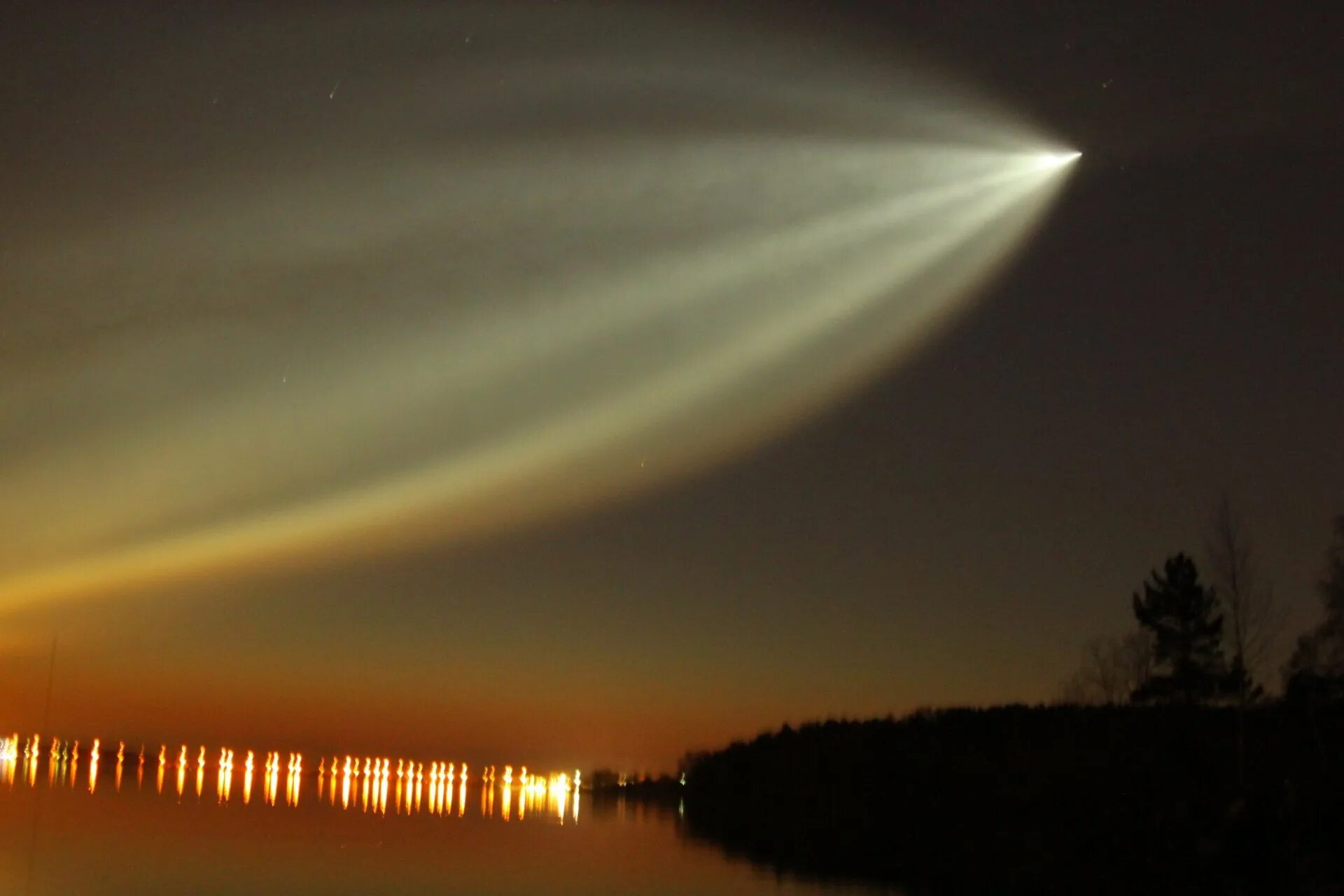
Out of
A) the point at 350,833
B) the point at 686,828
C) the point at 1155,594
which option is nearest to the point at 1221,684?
the point at 1155,594

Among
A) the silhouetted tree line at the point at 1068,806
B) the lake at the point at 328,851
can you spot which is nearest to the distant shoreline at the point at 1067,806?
the silhouetted tree line at the point at 1068,806

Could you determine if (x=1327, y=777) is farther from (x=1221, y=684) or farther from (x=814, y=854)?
(x=1221, y=684)

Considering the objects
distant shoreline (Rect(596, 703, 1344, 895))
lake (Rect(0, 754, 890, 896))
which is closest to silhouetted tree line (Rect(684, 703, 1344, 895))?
distant shoreline (Rect(596, 703, 1344, 895))

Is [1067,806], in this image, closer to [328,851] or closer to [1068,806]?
Answer: [1068,806]

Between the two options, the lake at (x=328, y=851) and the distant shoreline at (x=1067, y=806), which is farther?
the distant shoreline at (x=1067, y=806)

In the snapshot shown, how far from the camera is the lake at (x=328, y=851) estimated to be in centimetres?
2638

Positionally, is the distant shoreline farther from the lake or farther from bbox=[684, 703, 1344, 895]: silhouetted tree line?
the lake

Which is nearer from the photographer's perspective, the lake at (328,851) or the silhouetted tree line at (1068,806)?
the lake at (328,851)

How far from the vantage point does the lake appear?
26.4 meters

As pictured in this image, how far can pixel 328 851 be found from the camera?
1350 inches

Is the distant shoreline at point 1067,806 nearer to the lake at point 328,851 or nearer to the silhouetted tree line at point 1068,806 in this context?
the silhouetted tree line at point 1068,806

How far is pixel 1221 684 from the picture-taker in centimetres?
5044

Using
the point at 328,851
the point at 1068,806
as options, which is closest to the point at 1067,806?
the point at 1068,806

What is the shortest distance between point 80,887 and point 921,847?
91.7ft
